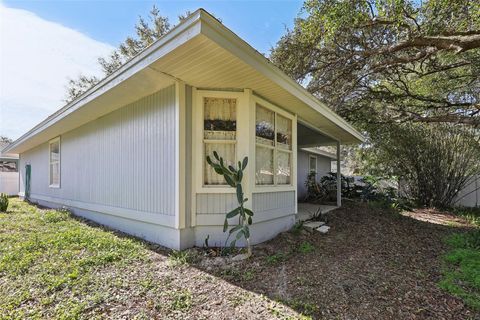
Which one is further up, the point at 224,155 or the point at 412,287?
the point at 224,155

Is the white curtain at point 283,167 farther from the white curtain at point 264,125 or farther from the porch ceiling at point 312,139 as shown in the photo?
the porch ceiling at point 312,139

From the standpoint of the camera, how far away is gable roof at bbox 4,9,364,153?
2.83 m

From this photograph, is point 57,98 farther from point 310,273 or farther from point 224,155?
point 310,273

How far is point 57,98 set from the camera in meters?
17.4

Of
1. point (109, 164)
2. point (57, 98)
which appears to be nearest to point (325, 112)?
point (109, 164)

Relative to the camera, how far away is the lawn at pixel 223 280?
8.23ft

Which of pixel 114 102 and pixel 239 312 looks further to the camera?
pixel 114 102

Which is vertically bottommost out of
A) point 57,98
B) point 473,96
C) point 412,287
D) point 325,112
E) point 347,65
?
point 412,287

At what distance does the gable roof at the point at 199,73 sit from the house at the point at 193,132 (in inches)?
0.6

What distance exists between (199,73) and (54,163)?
7.98 m

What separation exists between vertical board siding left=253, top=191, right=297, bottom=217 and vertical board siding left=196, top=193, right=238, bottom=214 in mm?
497

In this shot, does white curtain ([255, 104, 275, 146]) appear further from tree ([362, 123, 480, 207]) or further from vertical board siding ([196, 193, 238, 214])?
tree ([362, 123, 480, 207])

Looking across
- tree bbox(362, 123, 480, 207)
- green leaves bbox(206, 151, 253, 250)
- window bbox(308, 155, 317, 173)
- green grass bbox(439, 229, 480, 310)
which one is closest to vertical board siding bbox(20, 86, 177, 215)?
green leaves bbox(206, 151, 253, 250)

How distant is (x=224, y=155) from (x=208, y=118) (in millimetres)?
650
